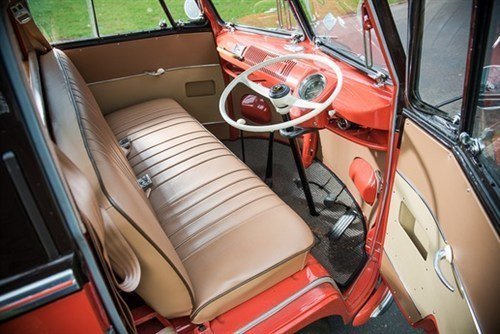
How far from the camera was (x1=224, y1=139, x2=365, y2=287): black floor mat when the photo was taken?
2000 mm

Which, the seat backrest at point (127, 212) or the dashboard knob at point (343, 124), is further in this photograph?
the dashboard knob at point (343, 124)

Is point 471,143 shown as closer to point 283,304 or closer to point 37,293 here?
point 283,304

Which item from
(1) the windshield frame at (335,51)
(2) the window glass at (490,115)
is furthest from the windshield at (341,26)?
(2) the window glass at (490,115)

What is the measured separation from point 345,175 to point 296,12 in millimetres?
1070

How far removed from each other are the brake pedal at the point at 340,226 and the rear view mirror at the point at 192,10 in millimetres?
1824

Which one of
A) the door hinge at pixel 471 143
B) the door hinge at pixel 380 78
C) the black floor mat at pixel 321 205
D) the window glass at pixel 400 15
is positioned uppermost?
the window glass at pixel 400 15

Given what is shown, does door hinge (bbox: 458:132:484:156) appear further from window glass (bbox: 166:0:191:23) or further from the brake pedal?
window glass (bbox: 166:0:191:23)

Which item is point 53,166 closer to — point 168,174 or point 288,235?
point 288,235

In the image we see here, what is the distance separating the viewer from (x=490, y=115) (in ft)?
2.99

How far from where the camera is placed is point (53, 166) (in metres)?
0.67

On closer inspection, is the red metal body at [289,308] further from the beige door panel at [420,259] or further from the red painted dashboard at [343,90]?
the red painted dashboard at [343,90]

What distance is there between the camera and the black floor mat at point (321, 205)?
6.56ft

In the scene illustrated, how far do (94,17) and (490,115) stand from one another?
8.51ft

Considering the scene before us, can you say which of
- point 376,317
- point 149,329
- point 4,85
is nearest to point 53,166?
point 4,85
